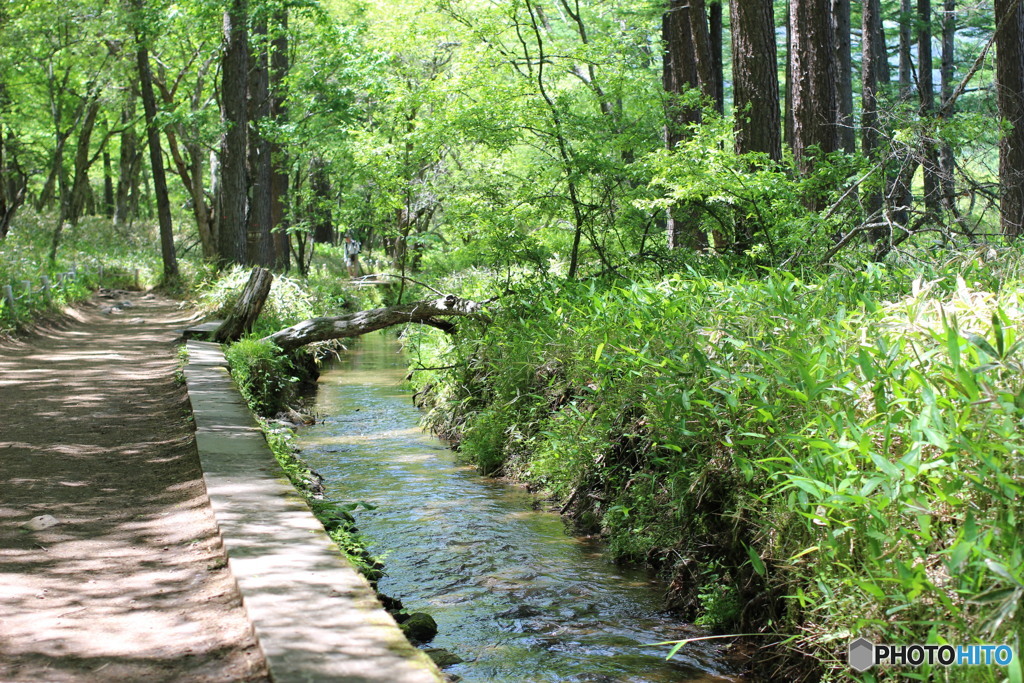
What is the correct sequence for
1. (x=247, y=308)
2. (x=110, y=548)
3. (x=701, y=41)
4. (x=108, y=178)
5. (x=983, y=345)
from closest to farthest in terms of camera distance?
(x=983, y=345) → (x=110, y=548) → (x=247, y=308) → (x=701, y=41) → (x=108, y=178)

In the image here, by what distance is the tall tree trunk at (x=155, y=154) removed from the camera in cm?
2111

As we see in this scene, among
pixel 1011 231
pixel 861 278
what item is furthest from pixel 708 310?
pixel 1011 231

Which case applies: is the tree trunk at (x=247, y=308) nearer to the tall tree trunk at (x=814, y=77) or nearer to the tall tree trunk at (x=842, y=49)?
the tall tree trunk at (x=814, y=77)

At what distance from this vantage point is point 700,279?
7566mm

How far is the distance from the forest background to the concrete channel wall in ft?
6.35

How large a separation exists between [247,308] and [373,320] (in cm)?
272

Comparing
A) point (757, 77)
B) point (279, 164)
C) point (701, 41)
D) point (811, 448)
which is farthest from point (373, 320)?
point (279, 164)

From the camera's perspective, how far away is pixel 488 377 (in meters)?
10.1

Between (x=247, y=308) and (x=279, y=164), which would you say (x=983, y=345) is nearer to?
(x=247, y=308)

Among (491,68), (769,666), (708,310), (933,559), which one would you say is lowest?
(769,666)

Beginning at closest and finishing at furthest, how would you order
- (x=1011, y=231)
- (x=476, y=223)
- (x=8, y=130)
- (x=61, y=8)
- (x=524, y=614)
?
1. (x=524, y=614)
2. (x=1011, y=231)
3. (x=476, y=223)
4. (x=61, y=8)
5. (x=8, y=130)

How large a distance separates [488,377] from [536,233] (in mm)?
1965

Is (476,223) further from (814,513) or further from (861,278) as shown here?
(814,513)

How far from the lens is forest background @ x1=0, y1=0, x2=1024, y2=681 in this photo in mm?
3668
